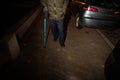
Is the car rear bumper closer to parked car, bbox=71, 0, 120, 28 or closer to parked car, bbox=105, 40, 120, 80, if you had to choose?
parked car, bbox=71, 0, 120, 28

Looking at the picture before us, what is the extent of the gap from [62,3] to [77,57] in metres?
1.77

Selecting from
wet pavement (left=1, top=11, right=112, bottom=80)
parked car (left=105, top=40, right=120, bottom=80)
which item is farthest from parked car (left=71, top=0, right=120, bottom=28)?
parked car (left=105, top=40, right=120, bottom=80)

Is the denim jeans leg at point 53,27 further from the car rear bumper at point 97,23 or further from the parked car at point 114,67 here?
the parked car at point 114,67

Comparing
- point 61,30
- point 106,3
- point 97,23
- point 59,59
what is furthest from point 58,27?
point 106,3

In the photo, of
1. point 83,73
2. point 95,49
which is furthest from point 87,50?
point 83,73

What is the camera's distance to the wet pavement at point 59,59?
317cm

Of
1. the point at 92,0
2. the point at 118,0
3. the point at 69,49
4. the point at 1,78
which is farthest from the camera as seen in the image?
the point at 118,0

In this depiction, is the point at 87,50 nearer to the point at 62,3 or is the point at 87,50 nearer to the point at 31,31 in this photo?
the point at 62,3

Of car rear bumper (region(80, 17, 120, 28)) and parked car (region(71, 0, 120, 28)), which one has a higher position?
parked car (region(71, 0, 120, 28))

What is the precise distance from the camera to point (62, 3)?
3457 mm

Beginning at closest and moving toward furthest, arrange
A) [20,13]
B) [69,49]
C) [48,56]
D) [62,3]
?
[62,3], [48,56], [69,49], [20,13]

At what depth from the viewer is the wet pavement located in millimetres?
3174

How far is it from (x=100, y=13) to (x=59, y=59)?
2.68m

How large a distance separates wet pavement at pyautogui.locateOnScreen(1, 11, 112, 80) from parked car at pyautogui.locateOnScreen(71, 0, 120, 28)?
632mm
